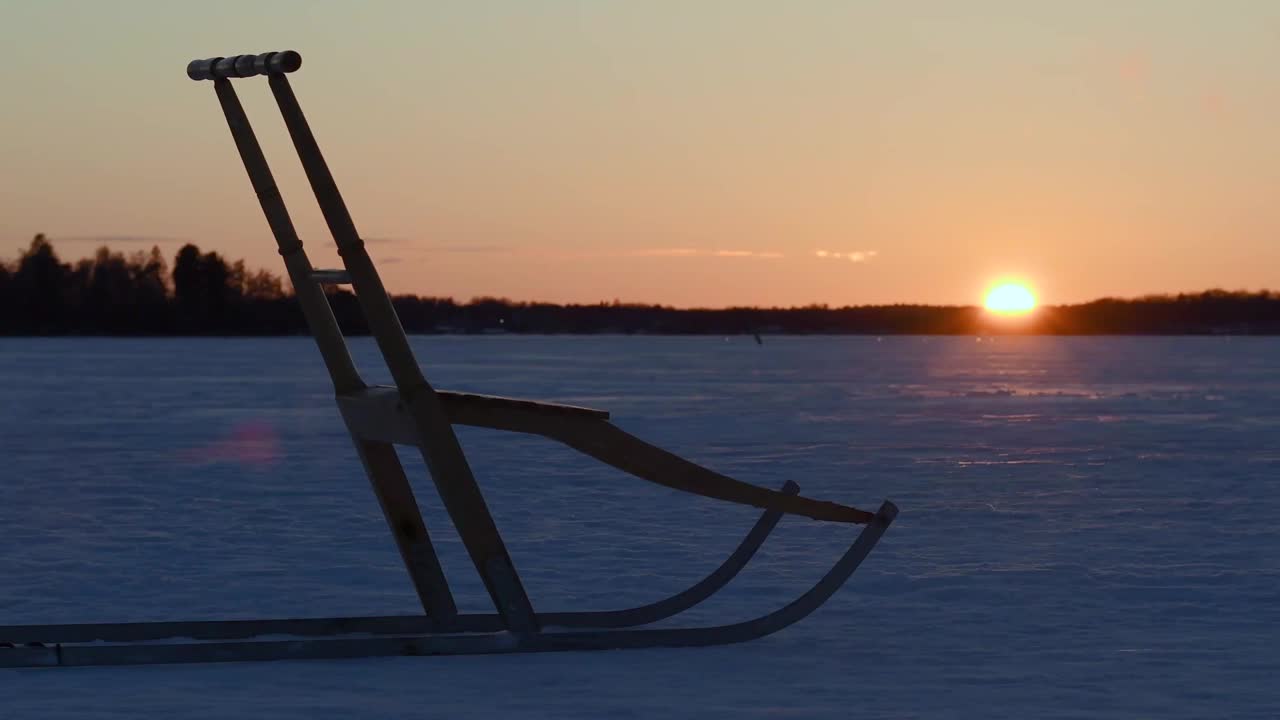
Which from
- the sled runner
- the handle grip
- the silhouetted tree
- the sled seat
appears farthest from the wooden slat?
the silhouetted tree

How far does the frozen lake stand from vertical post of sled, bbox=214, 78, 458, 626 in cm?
73

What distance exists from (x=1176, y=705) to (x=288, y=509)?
8621mm

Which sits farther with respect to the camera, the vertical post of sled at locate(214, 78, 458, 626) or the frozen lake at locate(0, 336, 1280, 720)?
the vertical post of sled at locate(214, 78, 458, 626)

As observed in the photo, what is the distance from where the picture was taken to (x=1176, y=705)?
6117mm

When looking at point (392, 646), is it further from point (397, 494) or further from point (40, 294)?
point (40, 294)

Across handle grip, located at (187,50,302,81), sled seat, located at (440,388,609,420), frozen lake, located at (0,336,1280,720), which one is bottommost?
frozen lake, located at (0,336,1280,720)

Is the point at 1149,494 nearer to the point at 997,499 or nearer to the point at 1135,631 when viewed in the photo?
the point at 997,499

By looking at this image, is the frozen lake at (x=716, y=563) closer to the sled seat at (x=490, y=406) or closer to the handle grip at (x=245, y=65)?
the sled seat at (x=490, y=406)

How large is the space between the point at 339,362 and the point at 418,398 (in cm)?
75

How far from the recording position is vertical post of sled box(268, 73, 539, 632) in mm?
6852

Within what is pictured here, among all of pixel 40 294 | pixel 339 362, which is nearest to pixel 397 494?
pixel 339 362

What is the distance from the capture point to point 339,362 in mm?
7488

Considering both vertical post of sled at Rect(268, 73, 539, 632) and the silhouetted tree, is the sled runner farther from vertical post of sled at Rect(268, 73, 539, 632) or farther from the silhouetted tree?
the silhouetted tree

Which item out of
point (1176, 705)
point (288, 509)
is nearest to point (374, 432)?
point (1176, 705)
